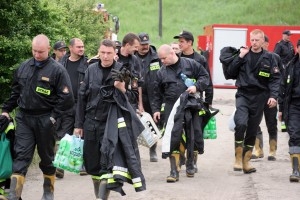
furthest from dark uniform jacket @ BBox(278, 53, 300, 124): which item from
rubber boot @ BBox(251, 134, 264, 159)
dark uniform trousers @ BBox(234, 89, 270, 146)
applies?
rubber boot @ BBox(251, 134, 264, 159)

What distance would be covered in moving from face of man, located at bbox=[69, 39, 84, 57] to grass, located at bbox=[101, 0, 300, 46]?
40446 millimetres

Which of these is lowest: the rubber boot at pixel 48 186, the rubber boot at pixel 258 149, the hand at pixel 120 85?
the rubber boot at pixel 258 149

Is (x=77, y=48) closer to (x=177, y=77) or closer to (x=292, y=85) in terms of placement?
(x=177, y=77)

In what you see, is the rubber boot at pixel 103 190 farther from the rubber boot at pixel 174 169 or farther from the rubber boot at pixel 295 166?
the rubber boot at pixel 295 166

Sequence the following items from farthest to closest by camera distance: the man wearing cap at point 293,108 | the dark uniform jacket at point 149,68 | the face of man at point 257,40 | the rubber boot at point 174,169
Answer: the dark uniform jacket at point 149,68 < the face of man at point 257,40 < the man wearing cap at point 293,108 < the rubber boot at point 174,169

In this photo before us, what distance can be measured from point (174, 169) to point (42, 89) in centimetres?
313

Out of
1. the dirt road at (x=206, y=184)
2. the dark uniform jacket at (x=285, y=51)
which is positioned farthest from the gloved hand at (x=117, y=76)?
the dark uniform jacket at (x=285, y=51)

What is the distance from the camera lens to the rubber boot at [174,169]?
12.1 meters

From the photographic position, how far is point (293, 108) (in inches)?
483

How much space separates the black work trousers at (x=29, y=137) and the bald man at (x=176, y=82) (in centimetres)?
281

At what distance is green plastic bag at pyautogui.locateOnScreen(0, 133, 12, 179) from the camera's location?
9641 millimetres

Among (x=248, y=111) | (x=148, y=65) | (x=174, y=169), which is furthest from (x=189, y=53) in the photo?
(x=174, y=169)

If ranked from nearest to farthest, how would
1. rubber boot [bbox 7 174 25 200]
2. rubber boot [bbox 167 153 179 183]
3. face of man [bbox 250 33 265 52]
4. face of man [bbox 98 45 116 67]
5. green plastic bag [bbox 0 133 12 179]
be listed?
face of man [bbox 98 45 116 67] < rubber boot [bbox 7 174 25 200] < green plastic bag [bbox 0 133 12 179] < rubber boot [bbox 167 153 179 183] < face of man [bbox 250 33 265 52]

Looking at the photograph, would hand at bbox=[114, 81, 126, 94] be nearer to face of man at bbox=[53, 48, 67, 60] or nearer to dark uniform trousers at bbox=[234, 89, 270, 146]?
dark uniform trousers at bbox=[234, 89, 270, 146]
